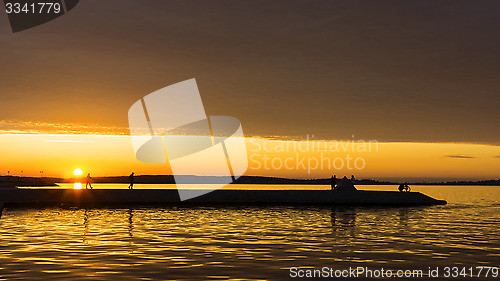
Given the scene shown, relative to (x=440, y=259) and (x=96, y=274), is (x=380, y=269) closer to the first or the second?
(x=440, y=259)

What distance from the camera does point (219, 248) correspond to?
2394 cm

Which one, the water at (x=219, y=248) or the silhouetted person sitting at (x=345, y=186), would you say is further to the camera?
the silhouetted person sitting at (x=345, y=186)

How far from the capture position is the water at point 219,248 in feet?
59.7

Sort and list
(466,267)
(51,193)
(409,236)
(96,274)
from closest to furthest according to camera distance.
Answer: (96,274), (466,267), (409,236), (51,193)

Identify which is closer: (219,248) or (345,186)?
(219,248)

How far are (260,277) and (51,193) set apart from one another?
1861 inches

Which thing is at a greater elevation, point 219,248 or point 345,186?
point 345,186

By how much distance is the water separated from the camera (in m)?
18.2

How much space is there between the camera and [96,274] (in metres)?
17.2

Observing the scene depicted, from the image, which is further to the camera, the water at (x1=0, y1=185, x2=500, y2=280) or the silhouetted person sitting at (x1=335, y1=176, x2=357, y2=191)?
the silhouetted person sitting at (x1=335, y1=176, x2=357, y2=191)

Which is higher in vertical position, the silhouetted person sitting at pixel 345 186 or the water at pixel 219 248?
the silhouetted person sitting at pixel 345 186

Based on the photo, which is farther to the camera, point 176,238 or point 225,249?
point 176,238

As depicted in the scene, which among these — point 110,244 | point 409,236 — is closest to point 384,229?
point 409,236

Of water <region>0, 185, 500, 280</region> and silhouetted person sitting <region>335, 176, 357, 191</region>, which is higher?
silhouetted person sitting <region>335, 176, 357, 191</region>
